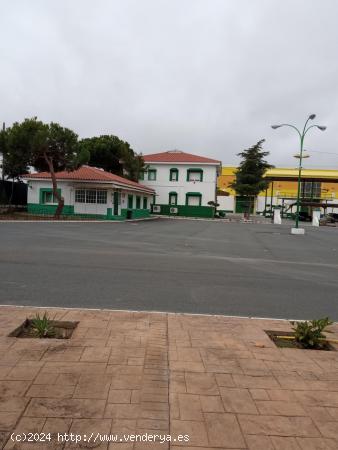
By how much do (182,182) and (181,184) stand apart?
29 cm

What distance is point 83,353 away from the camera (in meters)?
4.59

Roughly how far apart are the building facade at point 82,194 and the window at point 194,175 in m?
15.5

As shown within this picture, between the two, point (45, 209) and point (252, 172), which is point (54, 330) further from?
point (252, 172)

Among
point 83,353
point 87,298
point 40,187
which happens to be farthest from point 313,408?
point 40,187

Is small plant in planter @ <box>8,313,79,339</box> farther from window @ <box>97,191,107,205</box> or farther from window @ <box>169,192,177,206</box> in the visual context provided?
window @ <box>169,192,177,206</box>

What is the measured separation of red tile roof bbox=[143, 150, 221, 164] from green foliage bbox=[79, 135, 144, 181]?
379cm

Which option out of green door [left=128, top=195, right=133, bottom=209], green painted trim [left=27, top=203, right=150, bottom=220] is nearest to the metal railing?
green door [left=128, top=195, right=133, bottom=209]

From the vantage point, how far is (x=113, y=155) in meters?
52.2

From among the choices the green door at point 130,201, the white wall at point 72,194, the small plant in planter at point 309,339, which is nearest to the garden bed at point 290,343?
the small plant in planter at point 309,339

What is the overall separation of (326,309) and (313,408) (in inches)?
157

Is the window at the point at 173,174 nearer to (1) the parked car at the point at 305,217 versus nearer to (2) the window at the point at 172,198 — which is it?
(2) the window at the point at 172,198

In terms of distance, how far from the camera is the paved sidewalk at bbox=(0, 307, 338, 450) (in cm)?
312

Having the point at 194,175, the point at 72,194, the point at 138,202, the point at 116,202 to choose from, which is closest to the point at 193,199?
the point at 194,175

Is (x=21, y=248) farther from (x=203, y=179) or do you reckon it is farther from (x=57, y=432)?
(x=203, y=179)
